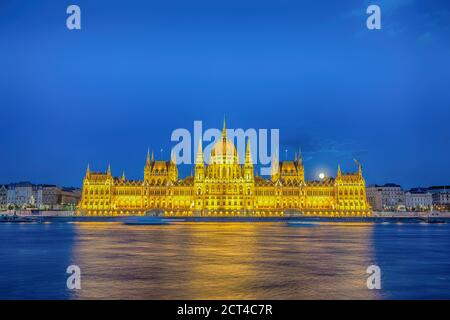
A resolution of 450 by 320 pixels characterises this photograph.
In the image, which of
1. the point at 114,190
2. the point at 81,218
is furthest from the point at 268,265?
the point at 114,190

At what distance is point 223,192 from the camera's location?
152 m

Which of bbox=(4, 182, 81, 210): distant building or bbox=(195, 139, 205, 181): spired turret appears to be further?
bbox=(4, 182, 81, 210): distant building

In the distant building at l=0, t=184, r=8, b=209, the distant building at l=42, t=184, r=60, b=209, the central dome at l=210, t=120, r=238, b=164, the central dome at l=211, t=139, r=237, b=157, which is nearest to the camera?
the central dome at l=210, t=120, r=238, b=164

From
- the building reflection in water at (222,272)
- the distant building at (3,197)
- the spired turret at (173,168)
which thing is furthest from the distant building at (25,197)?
the building reflection in water at (222,272)

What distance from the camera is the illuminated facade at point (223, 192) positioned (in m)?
151

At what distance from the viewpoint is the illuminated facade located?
151m

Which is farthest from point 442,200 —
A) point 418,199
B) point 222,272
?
point 222,272

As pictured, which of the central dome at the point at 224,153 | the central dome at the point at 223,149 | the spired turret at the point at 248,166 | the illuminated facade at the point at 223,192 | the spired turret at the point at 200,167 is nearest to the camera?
the illuminated facade at the point at 223,192

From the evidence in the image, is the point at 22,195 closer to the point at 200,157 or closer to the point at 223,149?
the point at 200,157

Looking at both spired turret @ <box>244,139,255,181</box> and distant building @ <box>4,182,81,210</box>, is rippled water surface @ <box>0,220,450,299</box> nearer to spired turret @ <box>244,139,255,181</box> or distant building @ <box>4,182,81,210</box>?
spired turret @ <box>244,139,255,181</box>

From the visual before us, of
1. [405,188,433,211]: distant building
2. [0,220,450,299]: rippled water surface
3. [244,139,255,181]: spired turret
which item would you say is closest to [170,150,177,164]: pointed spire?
[244,139,255,181]: spired turret

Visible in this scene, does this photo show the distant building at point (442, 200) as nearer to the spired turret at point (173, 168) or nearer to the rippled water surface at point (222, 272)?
the spired turret at point (173, 168)

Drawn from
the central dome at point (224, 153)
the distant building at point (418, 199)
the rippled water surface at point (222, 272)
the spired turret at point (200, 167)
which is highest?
the central dome at point (224, 153)
